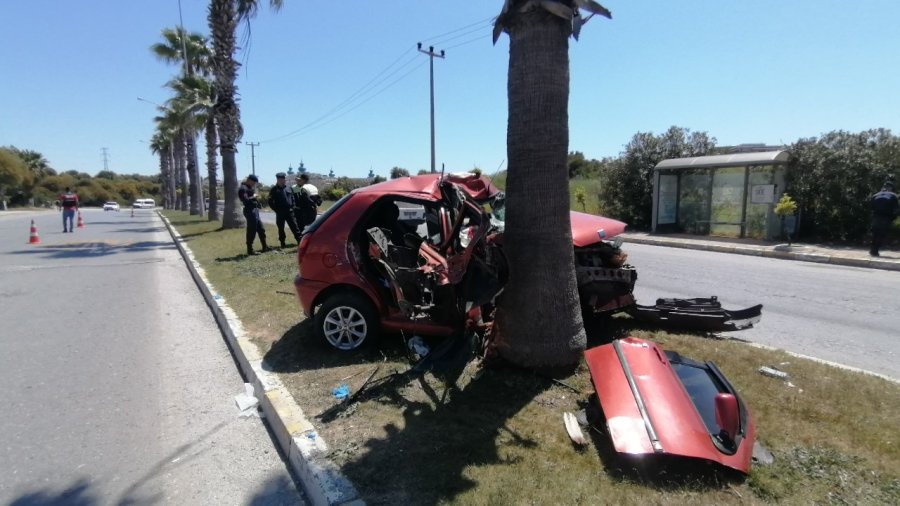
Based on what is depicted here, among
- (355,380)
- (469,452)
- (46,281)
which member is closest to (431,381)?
(355,380)

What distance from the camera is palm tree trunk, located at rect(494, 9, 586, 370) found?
13.0 ft

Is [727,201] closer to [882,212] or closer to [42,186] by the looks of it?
[882,212]

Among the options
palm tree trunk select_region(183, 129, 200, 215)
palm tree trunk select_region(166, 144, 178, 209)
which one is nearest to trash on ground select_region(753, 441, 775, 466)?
palm tree trunk select_region(183, 129, 200, 215)

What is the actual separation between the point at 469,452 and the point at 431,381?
114cm

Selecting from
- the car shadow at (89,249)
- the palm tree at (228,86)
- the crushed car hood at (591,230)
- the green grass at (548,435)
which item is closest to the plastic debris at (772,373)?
the green grass at (548,435)

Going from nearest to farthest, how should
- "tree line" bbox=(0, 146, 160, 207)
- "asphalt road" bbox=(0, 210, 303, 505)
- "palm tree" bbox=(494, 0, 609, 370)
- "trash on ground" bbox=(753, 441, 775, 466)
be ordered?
"trash on ground" bbox=(753, 441, 775, 466) → "asphalt road" bbox=(0, 210, 303, 505) → "palm tree" bbox=(494, 0, 609, 370) → "tree line" bbox=(0, 146, 160, 207)

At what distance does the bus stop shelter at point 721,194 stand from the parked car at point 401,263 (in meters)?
12.9

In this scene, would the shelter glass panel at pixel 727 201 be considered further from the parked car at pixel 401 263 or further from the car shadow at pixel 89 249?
the car shadow at pixel 89 249

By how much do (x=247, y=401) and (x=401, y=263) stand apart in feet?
5.97

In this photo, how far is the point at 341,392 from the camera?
4.12m

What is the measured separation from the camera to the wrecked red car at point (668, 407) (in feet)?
9.34

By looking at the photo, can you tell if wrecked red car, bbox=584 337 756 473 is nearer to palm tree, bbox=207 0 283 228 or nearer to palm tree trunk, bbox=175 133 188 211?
palm tree, bbox=207 0 283 228

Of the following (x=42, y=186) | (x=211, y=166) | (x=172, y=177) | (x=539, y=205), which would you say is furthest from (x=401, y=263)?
(x=42, y=186)

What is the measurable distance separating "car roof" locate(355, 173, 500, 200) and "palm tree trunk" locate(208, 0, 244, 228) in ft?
51.7
